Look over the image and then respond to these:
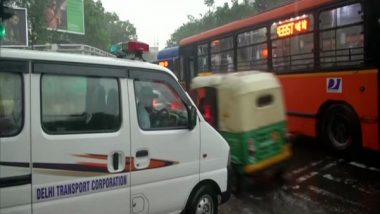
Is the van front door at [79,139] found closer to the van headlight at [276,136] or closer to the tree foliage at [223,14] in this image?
the van headlight at [276,136]

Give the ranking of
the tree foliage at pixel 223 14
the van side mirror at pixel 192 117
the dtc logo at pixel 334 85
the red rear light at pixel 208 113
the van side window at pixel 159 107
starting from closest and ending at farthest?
the van side window at pixel 159 107, the van side mirror at pixel 192 117, the red rear light at pixel 208 113, the dtc logo at pixel 334 85, the tree foliage at pixel 223 14

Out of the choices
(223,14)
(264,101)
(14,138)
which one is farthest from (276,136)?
(223,14)

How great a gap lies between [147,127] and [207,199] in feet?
3.84

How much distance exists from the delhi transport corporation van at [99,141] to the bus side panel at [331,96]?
3.88 metres

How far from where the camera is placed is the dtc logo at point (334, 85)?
29.6ft

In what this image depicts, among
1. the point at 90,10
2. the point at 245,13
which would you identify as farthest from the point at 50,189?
the point at 90,10

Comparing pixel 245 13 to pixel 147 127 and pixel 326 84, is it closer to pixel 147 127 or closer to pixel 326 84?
pixel 326 84

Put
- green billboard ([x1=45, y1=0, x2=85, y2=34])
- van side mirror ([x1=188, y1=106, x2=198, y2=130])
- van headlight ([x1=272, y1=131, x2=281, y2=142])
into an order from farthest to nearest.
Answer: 1. green billboard ([x1=45, y1=0, x2=85, y2=34])
2. van headlight ([x1=272, y1=131, x2=281, y2=142])
3. van side mirror ([x1=188, y1=106, x2=198, y2=130])

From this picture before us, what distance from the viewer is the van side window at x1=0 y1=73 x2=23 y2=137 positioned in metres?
3.79

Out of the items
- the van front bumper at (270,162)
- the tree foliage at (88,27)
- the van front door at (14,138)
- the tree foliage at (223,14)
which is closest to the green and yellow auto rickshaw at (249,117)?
the van front bumper at (270,162)

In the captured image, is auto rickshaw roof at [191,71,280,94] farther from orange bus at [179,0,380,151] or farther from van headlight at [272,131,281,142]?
orange bus at [179,0,380,151]

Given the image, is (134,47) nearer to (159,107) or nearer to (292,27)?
(159,107)

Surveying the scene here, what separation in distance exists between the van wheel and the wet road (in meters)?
0.80

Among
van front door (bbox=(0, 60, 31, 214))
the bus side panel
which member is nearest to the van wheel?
van front door (bbox=(0, 60, 31, 214))
